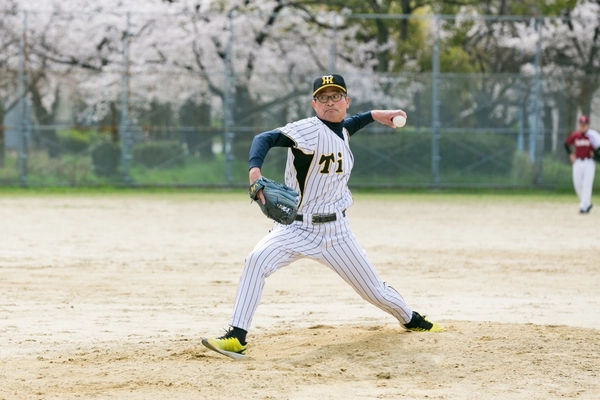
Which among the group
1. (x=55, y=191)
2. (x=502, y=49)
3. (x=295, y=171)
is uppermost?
(x=502, y=49)

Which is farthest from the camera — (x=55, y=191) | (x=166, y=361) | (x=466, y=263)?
(x=55, y=191)

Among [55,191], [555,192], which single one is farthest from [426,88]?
[55,191]

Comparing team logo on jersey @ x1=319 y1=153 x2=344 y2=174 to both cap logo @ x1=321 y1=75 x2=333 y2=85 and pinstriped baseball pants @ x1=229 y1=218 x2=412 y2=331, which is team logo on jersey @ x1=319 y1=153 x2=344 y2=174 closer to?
pinstriped baseball pants @ x1=229 y1=218 x2=412 y2=331

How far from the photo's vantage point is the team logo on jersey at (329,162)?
5926 millimetres

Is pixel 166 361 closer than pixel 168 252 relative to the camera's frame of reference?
Yes

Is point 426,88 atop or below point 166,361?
atop

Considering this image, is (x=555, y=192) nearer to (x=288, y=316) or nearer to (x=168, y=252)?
(x=168, y=252)

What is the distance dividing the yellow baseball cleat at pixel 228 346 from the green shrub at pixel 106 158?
18.9 meters

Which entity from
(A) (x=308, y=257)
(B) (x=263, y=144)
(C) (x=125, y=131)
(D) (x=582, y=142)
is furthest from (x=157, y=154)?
(B) (x=263, y=144)

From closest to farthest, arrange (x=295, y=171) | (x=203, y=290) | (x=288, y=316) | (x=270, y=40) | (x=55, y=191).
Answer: (x=295, y=171) < (x=288, y=316) < (x=203, y=290) < (x=55, y=191) < (x=270, y=40)

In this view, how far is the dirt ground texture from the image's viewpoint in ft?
16.8

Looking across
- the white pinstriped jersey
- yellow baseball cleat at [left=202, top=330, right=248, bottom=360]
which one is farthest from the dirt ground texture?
the white pinstriped jersey

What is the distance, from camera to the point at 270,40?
91.1 feet

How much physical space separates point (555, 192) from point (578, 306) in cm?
1683
